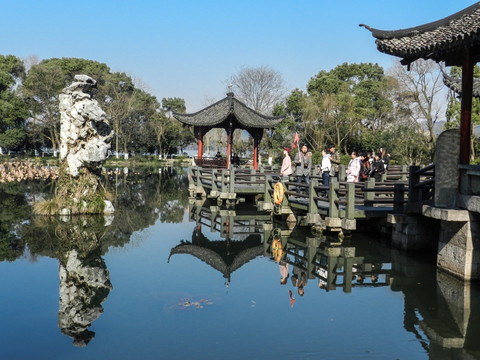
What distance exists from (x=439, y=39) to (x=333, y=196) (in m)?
4.51

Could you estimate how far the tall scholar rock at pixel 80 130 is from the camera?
51.0ft

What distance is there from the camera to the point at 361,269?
9766mm

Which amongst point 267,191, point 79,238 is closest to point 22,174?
point 267,191

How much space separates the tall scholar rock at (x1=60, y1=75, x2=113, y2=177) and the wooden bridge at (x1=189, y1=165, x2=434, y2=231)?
216 inches

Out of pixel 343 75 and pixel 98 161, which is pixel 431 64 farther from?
pixel 98 161

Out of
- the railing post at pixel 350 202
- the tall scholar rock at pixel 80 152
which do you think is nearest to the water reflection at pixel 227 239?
the railing post at pixel 350 202

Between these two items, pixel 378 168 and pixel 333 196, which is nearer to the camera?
pixel 333 196

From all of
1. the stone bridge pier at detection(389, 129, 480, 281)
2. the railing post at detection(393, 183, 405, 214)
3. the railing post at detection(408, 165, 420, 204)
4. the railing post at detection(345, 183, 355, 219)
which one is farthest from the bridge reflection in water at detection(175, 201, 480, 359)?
the railing post at detection(408, 165, 420, 204)

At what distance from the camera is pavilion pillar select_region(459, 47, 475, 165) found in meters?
8.69

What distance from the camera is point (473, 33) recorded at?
774 centimetres

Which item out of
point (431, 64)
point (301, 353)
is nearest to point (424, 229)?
point (301, 353)

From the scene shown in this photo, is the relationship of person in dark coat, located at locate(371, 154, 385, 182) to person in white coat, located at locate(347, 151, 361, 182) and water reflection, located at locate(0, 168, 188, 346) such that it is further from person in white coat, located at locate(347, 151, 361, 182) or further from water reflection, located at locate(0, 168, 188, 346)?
water reflection, located at locate(0, 168, 188, 346)

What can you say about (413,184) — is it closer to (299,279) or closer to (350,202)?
(350,202)

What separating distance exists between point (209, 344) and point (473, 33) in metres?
6.22
